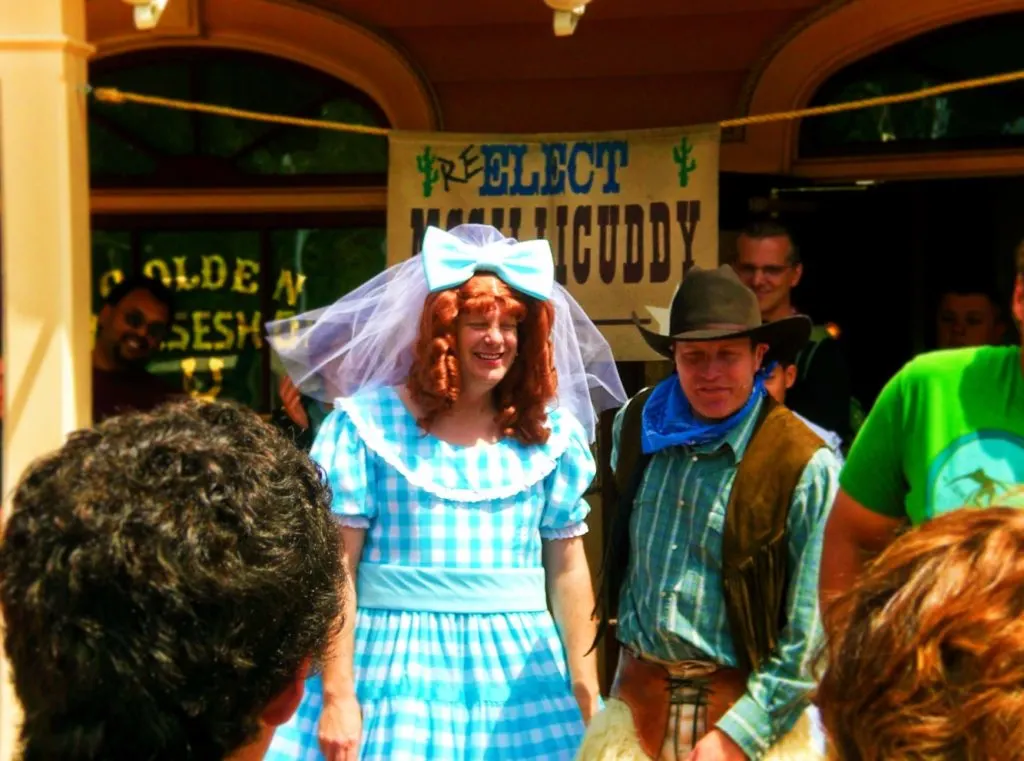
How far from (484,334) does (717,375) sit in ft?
1.68

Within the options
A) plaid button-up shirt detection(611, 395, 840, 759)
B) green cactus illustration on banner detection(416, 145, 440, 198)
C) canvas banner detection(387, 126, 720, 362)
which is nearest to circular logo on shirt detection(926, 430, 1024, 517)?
plaid button-up shirt detection(611, 395, 840, 759)

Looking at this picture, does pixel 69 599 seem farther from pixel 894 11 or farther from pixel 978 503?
pixel 894 11

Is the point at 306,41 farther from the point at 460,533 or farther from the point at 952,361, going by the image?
the point at 952,361

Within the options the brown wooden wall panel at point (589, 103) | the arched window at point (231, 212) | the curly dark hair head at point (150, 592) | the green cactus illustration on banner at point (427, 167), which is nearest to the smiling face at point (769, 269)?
the brown wooden wall panel at point (589, 103)

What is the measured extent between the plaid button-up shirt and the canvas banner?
174cm

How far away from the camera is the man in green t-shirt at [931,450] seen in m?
Answer: 2.32

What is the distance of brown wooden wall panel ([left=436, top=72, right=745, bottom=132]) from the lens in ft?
16.4

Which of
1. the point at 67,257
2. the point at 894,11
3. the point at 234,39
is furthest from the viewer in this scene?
the point at 234,39

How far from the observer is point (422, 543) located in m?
2.97

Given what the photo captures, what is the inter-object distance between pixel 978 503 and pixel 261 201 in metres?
3.77

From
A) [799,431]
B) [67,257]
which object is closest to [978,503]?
[799,431]

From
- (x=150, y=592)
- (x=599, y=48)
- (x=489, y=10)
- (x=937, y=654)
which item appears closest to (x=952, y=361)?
(x=937, y=654)

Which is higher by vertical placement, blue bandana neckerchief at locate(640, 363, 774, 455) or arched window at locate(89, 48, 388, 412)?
arched window at locate(89, 48, 388, 412)

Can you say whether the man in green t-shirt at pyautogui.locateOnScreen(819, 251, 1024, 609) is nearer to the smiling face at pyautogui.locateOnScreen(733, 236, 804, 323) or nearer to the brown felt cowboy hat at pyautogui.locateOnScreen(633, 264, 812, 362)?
the brown felt cowboy hat at pyautogui.locateOnScreen(633, 264, 812, 362)
